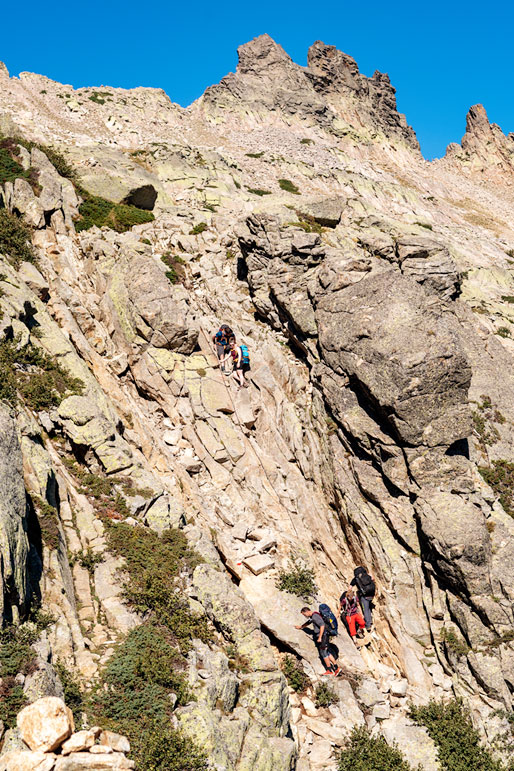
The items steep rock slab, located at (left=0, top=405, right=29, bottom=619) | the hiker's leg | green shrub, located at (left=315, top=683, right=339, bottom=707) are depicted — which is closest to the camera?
steep rock slab, located at (left=0, top=405, right=29, bottom=619)

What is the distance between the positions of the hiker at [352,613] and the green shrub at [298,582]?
1137mm

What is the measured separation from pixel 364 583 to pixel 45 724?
1143 centimetres

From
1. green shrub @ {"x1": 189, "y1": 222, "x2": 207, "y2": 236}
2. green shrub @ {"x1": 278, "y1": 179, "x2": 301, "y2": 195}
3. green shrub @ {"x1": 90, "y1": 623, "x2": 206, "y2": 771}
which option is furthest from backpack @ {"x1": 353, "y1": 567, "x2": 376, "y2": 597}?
green shrub @ {"x1": 278, "y1": 179, "x2": 301, "y2": 195}

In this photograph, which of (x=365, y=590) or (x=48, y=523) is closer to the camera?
(x=48, y=523)

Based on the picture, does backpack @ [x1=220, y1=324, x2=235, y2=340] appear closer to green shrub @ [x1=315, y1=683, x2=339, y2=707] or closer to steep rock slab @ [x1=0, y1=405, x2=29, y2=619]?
steep rock slab @ [x1=0, y1=405, x2=29, y2=619]

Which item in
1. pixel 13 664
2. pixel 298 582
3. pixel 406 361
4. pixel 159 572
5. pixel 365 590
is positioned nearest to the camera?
pixel 13 664

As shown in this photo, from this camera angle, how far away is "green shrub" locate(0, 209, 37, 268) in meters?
21.1

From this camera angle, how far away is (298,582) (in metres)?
16.4

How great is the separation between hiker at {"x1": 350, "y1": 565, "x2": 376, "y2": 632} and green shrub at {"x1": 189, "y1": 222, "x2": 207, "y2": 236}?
72.0ft

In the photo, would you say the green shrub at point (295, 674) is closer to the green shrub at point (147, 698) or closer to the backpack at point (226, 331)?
the green shrub at point (147, 698)

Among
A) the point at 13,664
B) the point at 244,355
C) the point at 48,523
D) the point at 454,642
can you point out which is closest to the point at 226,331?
the point at 244,355

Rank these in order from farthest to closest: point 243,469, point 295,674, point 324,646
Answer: point 243,469, point 324,646, point 295,674

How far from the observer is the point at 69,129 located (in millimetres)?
45812

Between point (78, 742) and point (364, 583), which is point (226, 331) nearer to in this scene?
point (364, 583)
